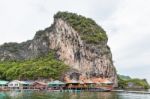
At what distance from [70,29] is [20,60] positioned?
2747 cm

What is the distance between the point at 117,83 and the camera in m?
141

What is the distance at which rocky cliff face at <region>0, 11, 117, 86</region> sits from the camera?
13325 cm

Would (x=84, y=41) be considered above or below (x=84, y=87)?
above

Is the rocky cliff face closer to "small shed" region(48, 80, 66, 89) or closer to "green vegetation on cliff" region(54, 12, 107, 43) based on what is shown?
"green vegetation on cliff" region(54, 12, 107, 43)

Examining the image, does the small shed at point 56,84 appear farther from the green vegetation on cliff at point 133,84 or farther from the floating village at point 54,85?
the green vegetation on cliff at point 133,84

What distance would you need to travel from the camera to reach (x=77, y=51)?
136 meters

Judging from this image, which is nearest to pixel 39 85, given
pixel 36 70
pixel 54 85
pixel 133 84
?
pixel 54 85

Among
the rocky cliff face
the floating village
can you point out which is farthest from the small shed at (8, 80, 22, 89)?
the rocky cliff face

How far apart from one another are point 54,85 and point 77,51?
73.1 ft

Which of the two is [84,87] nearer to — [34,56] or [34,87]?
[34,87]

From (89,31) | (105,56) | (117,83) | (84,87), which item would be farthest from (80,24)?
(84,87)

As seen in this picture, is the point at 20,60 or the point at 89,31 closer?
the point at 89,31

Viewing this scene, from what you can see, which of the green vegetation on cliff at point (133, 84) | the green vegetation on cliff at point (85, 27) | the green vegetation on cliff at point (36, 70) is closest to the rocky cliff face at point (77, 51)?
the green vegetation on cliff at point (85, 27)

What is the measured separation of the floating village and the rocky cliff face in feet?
21.5
